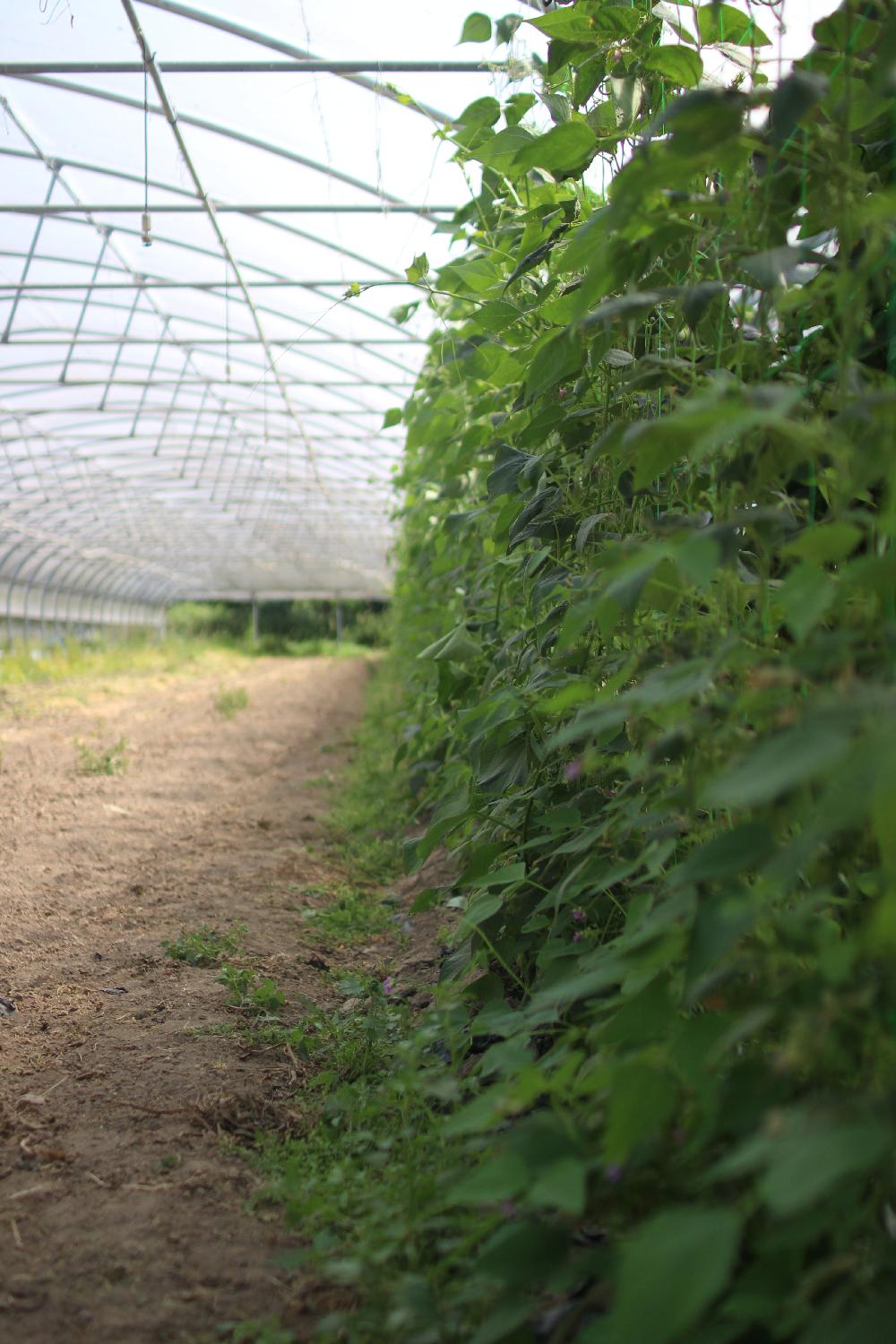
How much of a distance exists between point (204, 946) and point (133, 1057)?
2.14 ft

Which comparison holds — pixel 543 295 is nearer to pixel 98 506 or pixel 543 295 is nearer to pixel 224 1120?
pixel 224 1120

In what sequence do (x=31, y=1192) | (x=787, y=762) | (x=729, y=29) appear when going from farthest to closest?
1. (x=729, y=29)
2. (x=31, y=1192)
3. (x=787, y=762)

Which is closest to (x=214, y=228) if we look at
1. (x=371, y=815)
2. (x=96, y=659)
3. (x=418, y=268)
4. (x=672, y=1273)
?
(x=371, y=815)

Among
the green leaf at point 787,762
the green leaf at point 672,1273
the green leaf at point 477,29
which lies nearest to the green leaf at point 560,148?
the green leaf at point 477,29

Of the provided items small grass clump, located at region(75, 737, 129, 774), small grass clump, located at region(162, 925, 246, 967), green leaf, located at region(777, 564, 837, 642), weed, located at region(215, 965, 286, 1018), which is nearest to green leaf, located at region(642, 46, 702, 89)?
green leaf, located at region(777, 564, 837, 642)

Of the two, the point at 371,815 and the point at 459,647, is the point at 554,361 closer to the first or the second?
the point at 459,647

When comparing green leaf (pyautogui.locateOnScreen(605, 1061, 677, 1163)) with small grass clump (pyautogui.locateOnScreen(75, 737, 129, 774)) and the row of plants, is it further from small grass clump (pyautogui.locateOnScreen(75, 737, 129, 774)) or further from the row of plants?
small grass clump (pyautogui.locateOnScreen(75, 737, 129, 774))

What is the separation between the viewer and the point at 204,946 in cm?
286

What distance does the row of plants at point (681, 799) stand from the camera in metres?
0.87

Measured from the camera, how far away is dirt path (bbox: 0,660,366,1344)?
1442mm

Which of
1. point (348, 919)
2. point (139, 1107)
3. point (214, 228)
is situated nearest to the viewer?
point (139, 1107)

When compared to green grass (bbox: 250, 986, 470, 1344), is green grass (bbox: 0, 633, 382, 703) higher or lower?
lower

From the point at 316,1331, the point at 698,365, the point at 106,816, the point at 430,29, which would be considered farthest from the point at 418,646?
the point at 316,1331

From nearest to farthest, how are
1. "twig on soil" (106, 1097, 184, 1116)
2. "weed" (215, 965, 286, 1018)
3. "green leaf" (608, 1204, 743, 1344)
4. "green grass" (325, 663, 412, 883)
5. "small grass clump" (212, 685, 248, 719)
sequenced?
"green leaf" (608, 1204, 743, 1344), "twig on soil" (106, 1097, 184, 1116), "weed" (215, 965, 286, 1018), "green grass" (325, 663, 412, 883), "small grass clump" (212, 685, 248, 719)
